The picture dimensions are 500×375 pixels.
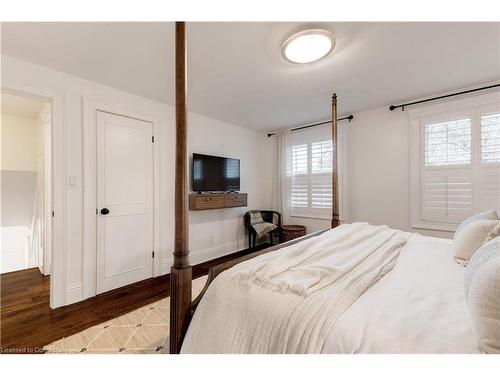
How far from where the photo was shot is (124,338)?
Answer: 1714 millimetres

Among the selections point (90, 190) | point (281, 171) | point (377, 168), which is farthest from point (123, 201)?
point (377, 168)

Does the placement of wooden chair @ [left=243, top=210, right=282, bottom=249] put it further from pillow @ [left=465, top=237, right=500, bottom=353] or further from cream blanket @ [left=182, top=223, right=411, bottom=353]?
pillow @ [left=465, top=237, right=500, bottom=353]

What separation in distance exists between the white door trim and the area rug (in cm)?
69

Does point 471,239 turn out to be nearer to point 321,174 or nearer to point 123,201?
point 321,174

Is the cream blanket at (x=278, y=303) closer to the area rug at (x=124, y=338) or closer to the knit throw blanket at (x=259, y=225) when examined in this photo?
the area rug at (x=124, y=338)

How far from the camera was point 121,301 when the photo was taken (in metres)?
2.31

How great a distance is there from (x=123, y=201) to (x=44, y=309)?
1228 mm

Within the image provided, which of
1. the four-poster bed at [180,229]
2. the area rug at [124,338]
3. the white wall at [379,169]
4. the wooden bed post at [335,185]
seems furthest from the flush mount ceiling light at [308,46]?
the area rug at [124,338]

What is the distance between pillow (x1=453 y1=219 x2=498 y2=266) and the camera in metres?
1.34

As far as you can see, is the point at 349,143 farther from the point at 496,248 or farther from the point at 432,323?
the point at 432,323

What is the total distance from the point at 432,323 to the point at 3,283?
13.8 feet

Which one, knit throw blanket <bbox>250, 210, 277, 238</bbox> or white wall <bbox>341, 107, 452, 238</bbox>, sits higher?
white wall <bbox>341, 107, 452, 238</bbox>

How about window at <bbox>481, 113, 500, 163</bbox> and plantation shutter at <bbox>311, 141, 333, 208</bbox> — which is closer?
window at <bbox>481, 113, 500, 163</bbox>

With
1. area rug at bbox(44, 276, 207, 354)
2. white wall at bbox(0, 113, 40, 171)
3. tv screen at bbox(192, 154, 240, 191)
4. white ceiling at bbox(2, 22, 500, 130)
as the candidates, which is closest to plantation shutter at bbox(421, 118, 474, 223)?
white ceiling at bbox(2, 22, 500, 130)
